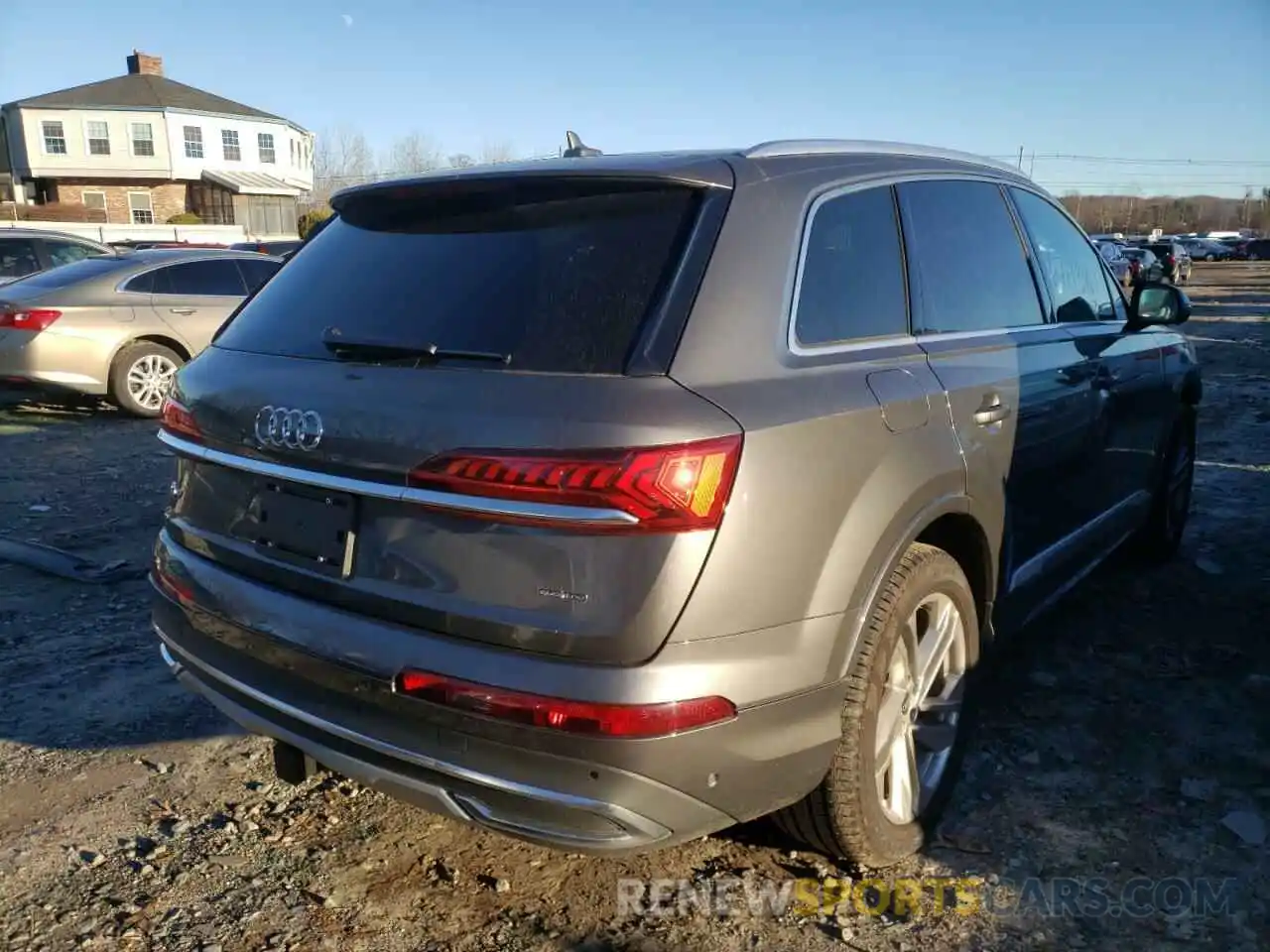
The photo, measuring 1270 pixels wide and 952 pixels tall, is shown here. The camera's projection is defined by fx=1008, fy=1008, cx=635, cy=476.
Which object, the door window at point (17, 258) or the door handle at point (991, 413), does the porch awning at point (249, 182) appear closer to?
the door window at point (17, 258)

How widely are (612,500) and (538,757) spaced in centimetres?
55

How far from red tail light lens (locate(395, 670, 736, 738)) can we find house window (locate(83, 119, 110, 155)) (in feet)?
174

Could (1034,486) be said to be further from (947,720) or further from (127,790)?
(127,790)

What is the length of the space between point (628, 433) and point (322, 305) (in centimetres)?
113

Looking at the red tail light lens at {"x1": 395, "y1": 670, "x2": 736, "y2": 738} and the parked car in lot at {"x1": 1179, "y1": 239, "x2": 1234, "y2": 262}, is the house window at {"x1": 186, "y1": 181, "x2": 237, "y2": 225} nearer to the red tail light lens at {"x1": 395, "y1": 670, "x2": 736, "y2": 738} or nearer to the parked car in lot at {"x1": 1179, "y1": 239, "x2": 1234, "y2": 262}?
the red tail light lens at {"x1": 395, "y1": 670, "x2": 736, "y2": 738}

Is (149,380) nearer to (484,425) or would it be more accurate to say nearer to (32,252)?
(32,252)

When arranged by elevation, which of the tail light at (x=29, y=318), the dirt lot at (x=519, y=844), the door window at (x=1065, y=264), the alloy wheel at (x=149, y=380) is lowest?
the dirt lot at (x=519, y=844)

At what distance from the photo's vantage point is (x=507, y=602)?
204 cm

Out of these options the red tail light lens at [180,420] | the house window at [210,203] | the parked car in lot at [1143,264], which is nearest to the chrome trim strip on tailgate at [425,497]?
the red tail light lens at [180,420]

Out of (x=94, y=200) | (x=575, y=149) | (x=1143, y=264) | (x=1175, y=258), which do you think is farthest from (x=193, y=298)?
(x=94, y=200)

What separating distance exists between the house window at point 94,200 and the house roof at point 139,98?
12.6 feet

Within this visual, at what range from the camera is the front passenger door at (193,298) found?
31.2 ft

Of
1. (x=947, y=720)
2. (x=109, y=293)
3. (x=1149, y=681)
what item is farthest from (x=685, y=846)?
(x=109, y=293)

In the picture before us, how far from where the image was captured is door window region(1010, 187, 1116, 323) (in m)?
3.82
